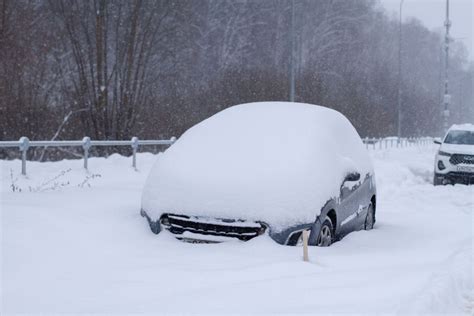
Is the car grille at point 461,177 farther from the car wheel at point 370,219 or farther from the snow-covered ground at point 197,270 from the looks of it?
the snow-covered ground at point 197,270

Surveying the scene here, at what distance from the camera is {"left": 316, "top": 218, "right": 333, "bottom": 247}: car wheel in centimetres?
654

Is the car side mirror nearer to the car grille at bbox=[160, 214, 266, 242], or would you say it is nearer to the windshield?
the car grille at bbox=[160, 214, 266, 242]

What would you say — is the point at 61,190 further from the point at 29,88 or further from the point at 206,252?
the point at 29,88

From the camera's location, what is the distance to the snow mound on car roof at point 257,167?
629cm

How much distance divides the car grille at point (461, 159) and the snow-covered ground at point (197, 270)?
906cm

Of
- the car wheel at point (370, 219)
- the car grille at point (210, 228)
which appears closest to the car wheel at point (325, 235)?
the car grille at point (210, 228)

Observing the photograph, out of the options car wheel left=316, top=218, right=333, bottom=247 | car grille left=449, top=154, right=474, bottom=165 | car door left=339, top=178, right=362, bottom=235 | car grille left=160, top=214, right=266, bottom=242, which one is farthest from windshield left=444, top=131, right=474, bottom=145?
car grille left=160, top=214, right=266, bottom=242

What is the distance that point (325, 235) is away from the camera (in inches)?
264

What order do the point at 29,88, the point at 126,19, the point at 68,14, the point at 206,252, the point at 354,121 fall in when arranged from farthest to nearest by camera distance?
the point at 354,121 → the point at 126,19 → the point at 68,14 → the point at 29,88 → the point at 206,252

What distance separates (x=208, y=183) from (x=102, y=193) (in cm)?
376

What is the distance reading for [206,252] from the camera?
6.07 m

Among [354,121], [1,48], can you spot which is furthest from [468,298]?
[354,121]

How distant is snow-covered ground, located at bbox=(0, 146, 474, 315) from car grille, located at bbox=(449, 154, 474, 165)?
906 cm

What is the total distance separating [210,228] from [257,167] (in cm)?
76
